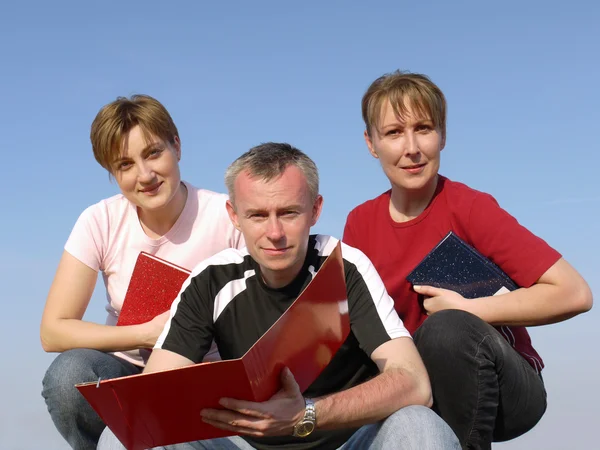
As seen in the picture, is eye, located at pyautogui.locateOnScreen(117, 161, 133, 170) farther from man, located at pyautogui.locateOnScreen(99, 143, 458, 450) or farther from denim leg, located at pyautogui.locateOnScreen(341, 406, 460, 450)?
denim leg, located at pyautogui.locateOnScreen(341, 406, 460, 450)

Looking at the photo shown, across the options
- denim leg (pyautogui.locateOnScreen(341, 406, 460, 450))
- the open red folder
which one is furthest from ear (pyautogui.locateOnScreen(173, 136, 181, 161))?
denim leg (pyautogui.locateOnScreen(341, 406, 460, 450))

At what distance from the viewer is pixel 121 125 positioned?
398 centimetres

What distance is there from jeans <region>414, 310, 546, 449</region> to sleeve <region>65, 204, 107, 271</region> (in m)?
1.75

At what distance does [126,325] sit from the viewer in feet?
12.6

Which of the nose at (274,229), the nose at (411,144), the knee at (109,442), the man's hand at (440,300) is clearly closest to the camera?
the knee at (109,442)

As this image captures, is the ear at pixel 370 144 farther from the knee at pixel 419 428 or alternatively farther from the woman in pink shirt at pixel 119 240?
the knee at pixel 419 428

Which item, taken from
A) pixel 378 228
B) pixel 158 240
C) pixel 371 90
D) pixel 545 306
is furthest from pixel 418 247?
pixel 158 240

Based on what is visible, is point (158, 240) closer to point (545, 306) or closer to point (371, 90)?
point (371, 90)

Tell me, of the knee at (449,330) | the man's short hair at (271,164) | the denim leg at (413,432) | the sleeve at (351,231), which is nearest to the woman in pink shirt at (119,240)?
the sleeve at (351,231)

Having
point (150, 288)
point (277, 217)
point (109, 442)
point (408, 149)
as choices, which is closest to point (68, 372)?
point (150, 288)

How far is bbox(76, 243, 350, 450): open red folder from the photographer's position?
2.47m

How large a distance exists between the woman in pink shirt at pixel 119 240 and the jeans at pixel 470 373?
1240 millimetres

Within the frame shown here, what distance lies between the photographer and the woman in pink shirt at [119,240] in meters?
3.80

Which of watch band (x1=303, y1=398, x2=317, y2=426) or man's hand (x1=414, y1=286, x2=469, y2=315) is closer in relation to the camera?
watch band (x1=303, y1=398, x2=317, y2=426)
